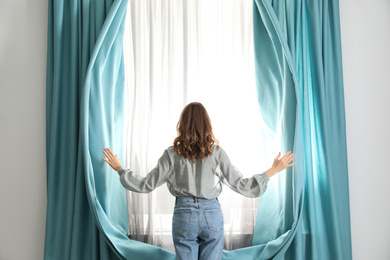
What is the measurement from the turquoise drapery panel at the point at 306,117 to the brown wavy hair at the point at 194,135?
571 millimetres

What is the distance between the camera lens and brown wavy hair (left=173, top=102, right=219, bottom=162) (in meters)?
1.68

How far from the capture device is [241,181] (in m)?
1.76

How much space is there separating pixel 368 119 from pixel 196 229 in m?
1.44

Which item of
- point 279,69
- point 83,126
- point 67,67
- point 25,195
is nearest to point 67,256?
point 25,195

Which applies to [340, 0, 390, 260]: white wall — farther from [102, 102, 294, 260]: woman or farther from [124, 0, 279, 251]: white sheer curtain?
[102, 102, 294, 260]: woman

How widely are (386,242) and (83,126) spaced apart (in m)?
2.11

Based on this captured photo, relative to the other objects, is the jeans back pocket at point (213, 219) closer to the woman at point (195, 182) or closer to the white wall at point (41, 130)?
the woman at point (195, 182)

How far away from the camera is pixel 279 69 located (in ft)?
6.85

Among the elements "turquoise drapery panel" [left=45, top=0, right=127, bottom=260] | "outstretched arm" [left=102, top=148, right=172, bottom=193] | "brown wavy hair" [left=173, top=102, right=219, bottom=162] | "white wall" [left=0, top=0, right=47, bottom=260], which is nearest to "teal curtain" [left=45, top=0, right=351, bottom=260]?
"turquoise drapery panel" [left=45, top=0, right=127, bottom=260]

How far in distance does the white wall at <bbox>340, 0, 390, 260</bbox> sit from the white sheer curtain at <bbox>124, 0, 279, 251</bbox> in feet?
2.20

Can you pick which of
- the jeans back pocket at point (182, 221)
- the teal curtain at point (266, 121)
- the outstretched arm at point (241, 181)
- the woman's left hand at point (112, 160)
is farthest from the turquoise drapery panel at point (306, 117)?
the woman's left hand at point (112, 160)

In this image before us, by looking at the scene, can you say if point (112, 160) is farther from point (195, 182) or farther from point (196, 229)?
point (196, 229)

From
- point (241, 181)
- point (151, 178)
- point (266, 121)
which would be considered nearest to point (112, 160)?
point (151, 178)

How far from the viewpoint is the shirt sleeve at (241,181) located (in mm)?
1748
